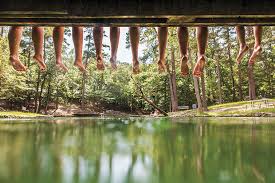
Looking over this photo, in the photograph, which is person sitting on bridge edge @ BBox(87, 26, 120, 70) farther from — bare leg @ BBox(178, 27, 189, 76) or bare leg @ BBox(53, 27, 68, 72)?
bare leg @ BBox(178, 27, 189, 76)

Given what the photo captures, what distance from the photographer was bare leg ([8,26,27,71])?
4152 mm

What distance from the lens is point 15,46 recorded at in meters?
4.19

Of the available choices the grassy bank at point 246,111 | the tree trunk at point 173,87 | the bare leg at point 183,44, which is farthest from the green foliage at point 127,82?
the bare leg at point 183,44

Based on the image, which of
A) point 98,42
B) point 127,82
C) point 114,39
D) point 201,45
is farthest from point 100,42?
point 127,82

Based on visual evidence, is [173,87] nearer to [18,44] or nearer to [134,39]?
[134,39]

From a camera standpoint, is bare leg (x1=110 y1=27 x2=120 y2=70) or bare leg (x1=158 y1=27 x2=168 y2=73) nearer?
bare leg (x1=110 y1=27 x2=120 y2=70)

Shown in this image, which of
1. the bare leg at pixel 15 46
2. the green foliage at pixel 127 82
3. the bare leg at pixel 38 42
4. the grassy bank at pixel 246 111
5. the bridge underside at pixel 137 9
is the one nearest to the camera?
the bridge underside at pixel 137 9

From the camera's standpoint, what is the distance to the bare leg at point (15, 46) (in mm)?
4152

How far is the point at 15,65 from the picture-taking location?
13.7ft

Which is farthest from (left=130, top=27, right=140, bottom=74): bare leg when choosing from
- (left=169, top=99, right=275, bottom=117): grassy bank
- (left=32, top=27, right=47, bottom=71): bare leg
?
(left=169, top=99, right=275, bottom=117): grassy bank

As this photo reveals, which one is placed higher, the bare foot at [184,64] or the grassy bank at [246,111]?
the bare foot at [184,64]

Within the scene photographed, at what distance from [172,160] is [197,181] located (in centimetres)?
78

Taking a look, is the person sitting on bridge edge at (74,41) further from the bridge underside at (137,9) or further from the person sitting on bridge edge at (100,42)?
the bridge underside at (137,9)

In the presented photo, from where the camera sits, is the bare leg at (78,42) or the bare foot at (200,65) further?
the bare foot at (200,65)
